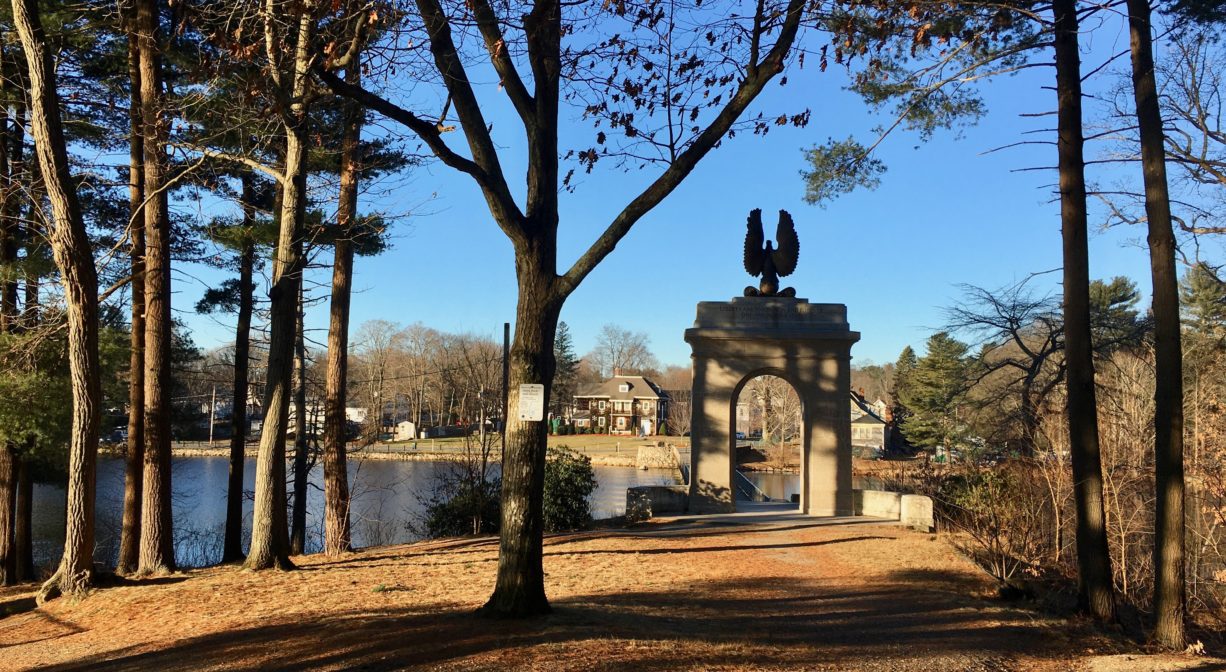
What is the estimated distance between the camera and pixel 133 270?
1127cm

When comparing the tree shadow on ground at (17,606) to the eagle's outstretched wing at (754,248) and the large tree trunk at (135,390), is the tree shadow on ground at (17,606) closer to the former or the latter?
the large tree trunk at (135,390)

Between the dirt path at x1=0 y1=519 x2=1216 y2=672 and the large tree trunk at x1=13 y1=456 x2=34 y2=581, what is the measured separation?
6256 millimetres

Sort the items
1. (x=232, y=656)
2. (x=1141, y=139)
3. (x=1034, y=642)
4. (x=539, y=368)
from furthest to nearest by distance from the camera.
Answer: (x=1141, y=139) < (x=1034, y=642) < (x=539, y=368) < (x=232, y=656)

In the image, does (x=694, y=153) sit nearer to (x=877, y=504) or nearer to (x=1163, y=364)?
(x=1163, y=364)

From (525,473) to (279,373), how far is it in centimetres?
436

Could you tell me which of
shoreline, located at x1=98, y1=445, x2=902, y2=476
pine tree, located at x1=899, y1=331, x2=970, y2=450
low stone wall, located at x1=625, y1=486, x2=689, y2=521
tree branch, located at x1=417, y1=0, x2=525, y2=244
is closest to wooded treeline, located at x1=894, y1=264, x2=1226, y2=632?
low stone wall, located at x1=625, y1=486, x2=689, y2=521

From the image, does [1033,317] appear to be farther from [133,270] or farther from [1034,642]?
[133,270]

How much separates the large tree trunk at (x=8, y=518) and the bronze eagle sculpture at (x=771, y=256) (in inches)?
523

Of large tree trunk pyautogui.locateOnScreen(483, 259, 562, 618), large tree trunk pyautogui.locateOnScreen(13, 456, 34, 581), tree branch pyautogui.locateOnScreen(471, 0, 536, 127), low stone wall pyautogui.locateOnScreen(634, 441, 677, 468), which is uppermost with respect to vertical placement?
tree branch pyautogui.locateOnScreen(471, 0, 536, 127)

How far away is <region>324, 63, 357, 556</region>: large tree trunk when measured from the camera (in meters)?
12.0

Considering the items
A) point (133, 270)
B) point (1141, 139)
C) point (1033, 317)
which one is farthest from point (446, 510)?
point (1033, 317)

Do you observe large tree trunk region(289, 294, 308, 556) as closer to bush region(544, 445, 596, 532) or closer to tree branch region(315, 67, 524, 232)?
bush region(544, 445, 596, 532)

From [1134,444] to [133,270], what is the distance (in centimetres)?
1646

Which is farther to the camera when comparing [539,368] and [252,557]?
[252,557]
